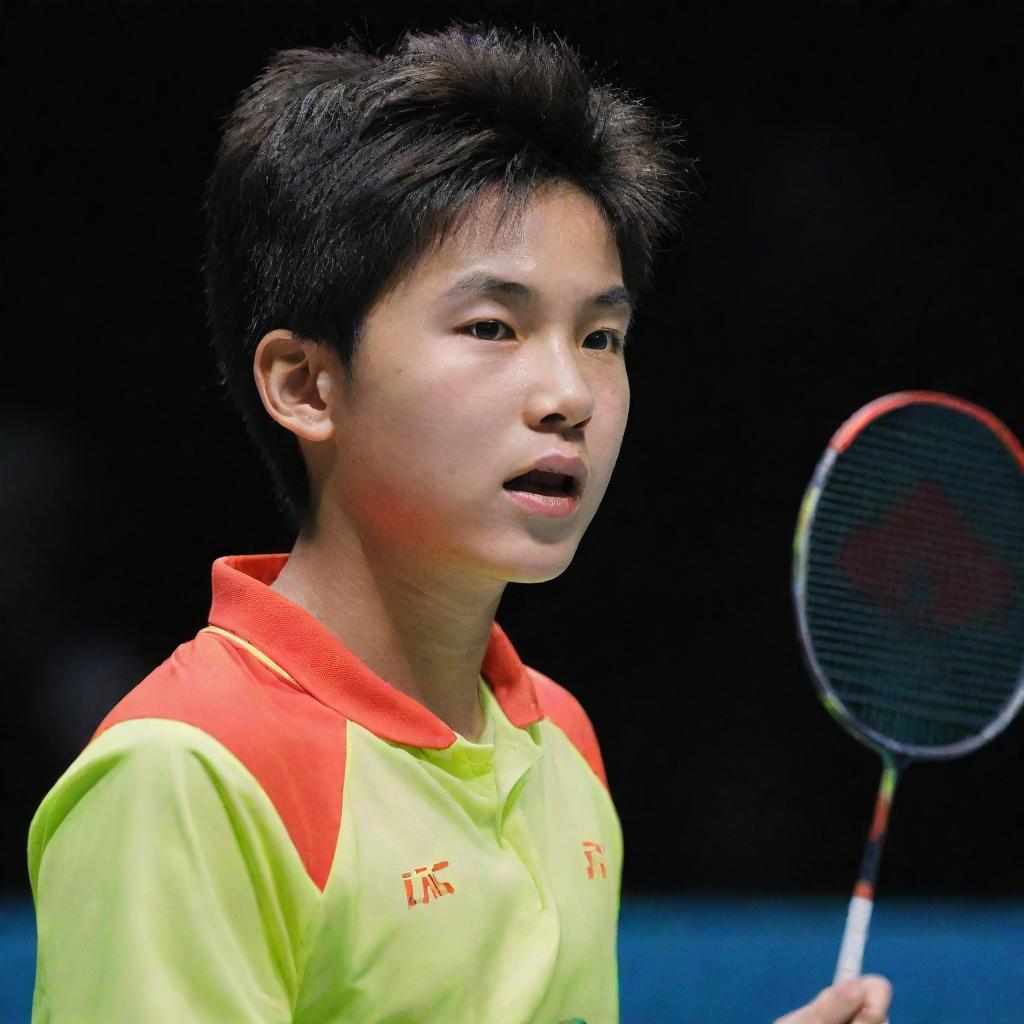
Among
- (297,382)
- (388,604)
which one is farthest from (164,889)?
(297,382)

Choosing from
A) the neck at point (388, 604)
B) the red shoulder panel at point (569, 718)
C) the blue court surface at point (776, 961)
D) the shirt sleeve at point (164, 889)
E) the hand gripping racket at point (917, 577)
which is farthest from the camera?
the blue court surface at point (776, 961)

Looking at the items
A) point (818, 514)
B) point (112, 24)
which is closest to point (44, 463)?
point (112, 24)

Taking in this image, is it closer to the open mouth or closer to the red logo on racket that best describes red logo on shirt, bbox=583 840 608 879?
the open mouth

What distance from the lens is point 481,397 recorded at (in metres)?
1.18

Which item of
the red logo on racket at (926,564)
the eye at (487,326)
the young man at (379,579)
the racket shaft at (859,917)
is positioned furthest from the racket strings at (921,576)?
the eye at (487,326)

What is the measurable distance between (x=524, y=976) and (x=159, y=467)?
5.52ft

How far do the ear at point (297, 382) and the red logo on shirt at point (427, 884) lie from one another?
33 cm

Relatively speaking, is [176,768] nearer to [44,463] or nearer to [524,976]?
[524,976]

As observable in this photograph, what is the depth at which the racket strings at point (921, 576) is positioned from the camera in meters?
1.73

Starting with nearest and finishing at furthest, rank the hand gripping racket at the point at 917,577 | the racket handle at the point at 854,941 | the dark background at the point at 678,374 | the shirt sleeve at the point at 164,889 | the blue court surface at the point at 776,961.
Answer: the shirt sleeve at the point at 164,889 → the racket handle at the point at 854,941 → the hand gripping racket at the point at 917,577 → the blue court surface at the point at 776,961 → the dark background at the point at 678,374

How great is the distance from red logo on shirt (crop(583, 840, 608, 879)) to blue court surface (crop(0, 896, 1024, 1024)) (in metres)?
1.09

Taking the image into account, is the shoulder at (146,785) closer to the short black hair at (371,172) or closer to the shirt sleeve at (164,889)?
the shirt sleeve at (164,889)

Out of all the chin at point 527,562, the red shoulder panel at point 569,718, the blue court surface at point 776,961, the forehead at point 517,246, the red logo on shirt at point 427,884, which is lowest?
Result: the blue court surface at point 776,961

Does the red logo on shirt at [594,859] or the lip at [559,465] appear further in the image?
the red logo on shirt at [594,859]
